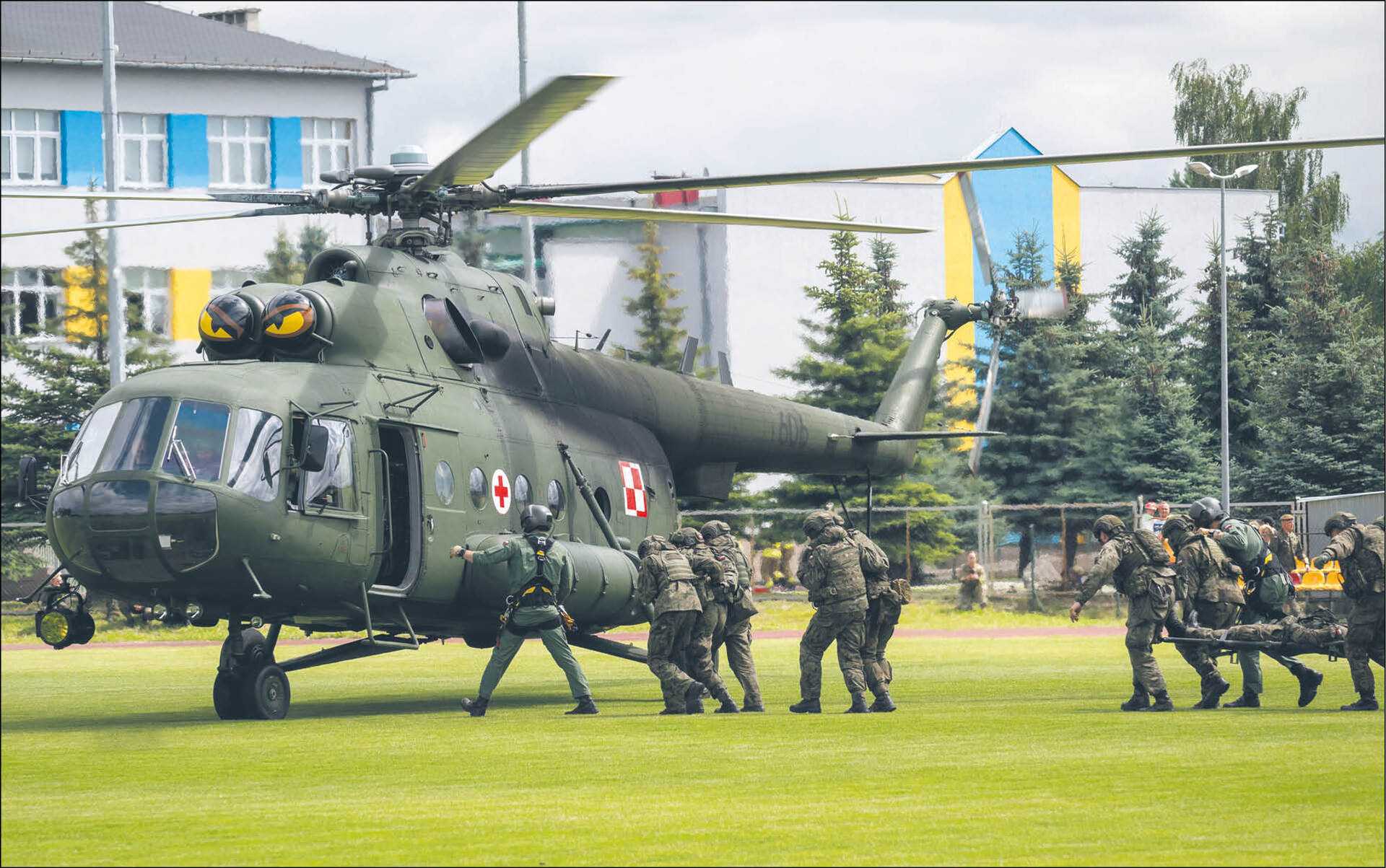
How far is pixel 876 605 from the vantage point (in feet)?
59.7

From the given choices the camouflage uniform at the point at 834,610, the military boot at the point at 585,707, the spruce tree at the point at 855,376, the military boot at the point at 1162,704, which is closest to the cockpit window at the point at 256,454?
the military boot at the point at 585,707

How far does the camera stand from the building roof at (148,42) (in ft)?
22.8

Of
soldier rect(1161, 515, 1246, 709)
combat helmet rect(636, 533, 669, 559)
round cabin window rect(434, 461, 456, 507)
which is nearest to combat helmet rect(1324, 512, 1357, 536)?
soldier rect(1161, 515, 1246, 709)

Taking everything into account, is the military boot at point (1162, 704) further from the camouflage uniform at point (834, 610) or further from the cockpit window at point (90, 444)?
the cockpit window at point (90, 444)

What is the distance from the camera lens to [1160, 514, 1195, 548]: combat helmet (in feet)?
59.6

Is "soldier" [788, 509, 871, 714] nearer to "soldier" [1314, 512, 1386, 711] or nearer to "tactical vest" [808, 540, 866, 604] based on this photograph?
"tactical vest" [808, 540, 866, 604]

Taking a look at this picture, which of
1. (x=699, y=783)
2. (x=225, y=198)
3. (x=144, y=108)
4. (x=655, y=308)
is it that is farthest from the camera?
(x=655, y=308)

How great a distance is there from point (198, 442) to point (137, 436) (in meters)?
0.49

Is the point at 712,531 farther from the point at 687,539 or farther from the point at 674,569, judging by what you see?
the point at 674,569

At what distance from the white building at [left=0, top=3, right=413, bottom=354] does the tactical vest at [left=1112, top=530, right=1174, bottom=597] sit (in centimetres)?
805

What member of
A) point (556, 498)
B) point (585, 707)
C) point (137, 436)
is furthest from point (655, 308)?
point (137, 436)

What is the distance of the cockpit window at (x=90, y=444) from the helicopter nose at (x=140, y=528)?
0.76 feet

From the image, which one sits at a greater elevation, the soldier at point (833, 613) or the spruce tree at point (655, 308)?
the spruce tree at point (655, 308)

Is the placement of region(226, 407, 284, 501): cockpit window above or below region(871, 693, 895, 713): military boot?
above
